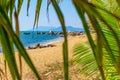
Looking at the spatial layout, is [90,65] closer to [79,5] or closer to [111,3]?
[111,3]

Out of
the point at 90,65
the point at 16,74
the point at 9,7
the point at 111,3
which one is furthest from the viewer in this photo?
the point at 90,65

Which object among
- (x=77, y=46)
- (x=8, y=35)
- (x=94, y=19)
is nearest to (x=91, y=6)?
(x=94, y=19)

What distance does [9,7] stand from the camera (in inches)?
26.5

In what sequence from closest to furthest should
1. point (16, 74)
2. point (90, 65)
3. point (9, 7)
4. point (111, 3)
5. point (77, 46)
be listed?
point (16, 74) < point (9, 7) < point (111, 3) < point (90, 65) < point (77, 46)

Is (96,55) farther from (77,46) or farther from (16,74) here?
(77,46)

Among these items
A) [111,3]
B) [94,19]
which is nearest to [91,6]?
[94,19]

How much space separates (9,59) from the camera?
1.84 feet

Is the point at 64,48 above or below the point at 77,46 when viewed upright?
above

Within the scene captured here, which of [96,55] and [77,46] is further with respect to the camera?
[77,46]

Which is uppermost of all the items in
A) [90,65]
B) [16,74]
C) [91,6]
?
[91,6]

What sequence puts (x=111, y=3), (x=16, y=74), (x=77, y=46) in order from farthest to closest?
(x=77, y=46) → (x=111, y=3) → (x=16, y=74)

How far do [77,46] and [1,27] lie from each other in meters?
3.11

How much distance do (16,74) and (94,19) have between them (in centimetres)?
17

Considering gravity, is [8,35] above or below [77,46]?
above
